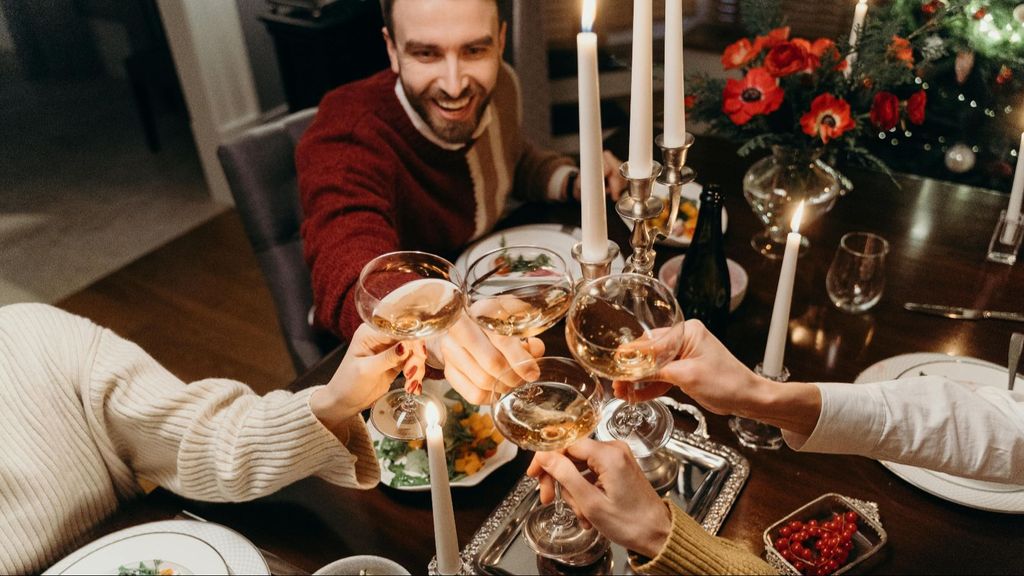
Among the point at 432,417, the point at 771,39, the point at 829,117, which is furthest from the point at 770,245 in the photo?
the point at 432,417

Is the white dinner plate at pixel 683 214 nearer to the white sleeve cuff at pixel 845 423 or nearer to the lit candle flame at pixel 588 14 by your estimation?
the white sleeve cuff at pixel 845 423

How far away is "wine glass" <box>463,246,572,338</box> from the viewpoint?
98cm

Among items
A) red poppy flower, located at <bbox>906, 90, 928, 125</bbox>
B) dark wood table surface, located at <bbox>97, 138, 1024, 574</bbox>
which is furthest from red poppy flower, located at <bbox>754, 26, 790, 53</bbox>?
dark wood table surface, located at <bbox>97, 138, 1024, 574</bbox>

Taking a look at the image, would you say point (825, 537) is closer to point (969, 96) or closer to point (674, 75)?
point (674, 75)

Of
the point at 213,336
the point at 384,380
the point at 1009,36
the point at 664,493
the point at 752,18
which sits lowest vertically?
the point at 213,336

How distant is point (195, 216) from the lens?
3.12 m

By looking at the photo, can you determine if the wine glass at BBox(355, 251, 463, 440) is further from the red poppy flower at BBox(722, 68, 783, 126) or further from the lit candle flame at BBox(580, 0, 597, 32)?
the red poppy flower at BBox(722, 68, 783, 126)

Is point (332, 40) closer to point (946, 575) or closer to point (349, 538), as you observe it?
point (349, 538)

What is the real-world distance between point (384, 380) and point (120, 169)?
1.27 meters

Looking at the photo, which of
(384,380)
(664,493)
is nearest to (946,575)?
(664,493)

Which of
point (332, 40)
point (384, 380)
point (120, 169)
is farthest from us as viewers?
point (332, 40)

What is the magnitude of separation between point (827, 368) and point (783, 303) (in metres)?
0.27

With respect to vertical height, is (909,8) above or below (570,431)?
above

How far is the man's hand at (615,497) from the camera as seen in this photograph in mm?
870
